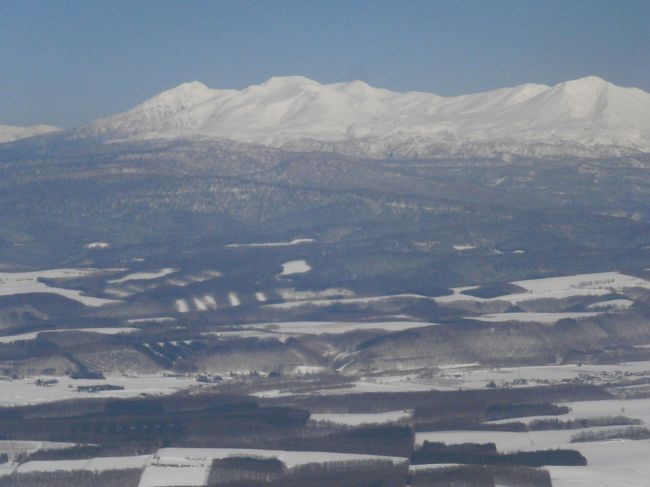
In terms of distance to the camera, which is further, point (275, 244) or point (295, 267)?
point (275, 244)

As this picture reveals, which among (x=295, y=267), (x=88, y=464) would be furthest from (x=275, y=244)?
(x=88, y=464)

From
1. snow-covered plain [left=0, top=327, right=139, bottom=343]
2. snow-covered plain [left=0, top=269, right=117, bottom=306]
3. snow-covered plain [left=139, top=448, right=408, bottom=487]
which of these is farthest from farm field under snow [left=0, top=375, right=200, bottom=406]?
snow-covered plain [left=0, top=269, right=117, bottom=306]

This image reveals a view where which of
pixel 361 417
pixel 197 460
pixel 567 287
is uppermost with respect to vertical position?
pixel 197 460

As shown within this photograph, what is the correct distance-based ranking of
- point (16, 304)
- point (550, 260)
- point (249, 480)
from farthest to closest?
point (550, 260), point (16, 304), point (249, 480)

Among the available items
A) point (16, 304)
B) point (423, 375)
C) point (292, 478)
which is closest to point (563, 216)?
point (16, 304)

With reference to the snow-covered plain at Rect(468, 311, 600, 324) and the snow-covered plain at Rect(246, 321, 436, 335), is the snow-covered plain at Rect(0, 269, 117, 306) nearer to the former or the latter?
the snow-covered plain at Rect(246, 321, 436, 335)

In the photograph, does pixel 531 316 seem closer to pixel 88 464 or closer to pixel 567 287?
pixel 567 287

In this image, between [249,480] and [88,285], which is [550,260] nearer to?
[88,285]

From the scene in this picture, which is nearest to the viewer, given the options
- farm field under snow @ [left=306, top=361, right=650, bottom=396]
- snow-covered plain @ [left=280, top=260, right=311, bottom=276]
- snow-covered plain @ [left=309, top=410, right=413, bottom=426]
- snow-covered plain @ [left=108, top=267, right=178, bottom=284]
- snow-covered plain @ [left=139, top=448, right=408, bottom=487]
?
snow-covered plain @ [left=139, top=448, right=408, bottom=487]
